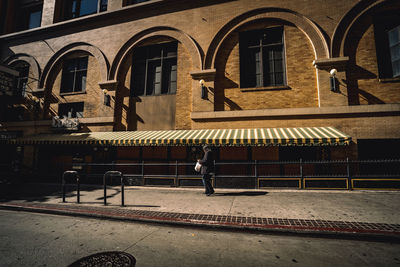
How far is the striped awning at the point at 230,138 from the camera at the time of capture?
737cm

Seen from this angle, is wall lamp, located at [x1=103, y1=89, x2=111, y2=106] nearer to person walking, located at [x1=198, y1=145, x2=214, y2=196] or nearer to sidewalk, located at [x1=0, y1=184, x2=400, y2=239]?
sidewalk, located at [x1=0, y1=184, x2=400, y2=239]

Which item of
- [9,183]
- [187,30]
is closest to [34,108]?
[9,183]

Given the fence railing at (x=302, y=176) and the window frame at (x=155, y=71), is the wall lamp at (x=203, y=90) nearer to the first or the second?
the window frame at (x=155, y=71)

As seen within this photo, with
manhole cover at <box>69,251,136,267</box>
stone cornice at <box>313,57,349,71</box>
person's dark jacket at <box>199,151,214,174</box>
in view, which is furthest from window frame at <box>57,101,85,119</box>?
stone cornice at <box>313,57,349,71</box>

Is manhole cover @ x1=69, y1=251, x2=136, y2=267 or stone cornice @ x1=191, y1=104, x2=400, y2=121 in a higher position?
stone cornice @ x1=191, y1=104, x2=400, y2=121

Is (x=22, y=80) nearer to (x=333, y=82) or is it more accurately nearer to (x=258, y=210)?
(x=258, y=210)

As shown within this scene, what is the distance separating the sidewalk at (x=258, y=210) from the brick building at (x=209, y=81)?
2252 mm

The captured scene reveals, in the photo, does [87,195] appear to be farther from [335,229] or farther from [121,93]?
[335,229]

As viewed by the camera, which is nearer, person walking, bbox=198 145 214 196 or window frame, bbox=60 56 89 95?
person walking, bbox=198 145 214 196

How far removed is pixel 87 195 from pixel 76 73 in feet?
33.0

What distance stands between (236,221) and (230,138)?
4226 mm

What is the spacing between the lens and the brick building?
28.3ft

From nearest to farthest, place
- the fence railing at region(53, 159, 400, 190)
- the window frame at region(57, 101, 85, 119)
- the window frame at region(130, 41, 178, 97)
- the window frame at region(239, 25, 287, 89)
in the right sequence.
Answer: the fence railing at region(53, 159, 400, 190) → the window frame at region(239, 25, 287, 89) → the window frame at region(130, 41, 178, 97) → the window frame at region(57, 101, 85, 119)

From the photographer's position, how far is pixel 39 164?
13.3 m
